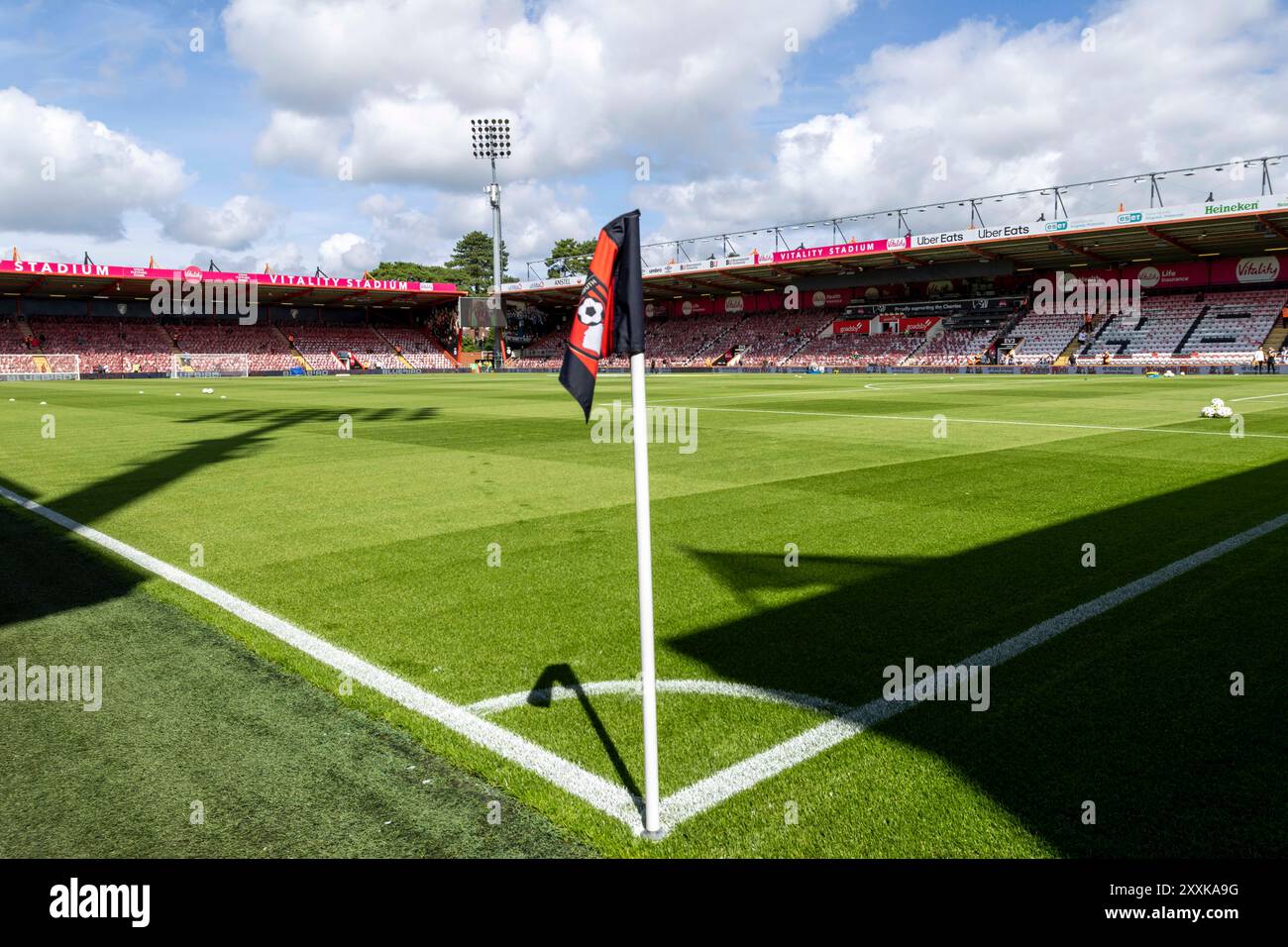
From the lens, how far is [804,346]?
72.0 m

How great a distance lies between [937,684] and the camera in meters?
4.62

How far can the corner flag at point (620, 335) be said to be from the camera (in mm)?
3352

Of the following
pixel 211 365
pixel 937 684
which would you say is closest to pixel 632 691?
pixel 937 684

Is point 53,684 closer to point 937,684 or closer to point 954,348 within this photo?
point 937,684

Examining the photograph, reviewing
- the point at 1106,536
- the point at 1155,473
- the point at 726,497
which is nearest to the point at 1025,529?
the point at 1106,536

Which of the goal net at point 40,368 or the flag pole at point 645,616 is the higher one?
the goal net at point 40,368

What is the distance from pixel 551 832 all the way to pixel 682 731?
1.02 metres

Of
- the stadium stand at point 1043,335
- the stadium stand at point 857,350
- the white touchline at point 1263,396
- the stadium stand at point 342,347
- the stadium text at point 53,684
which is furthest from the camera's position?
the stadium stand at point 342,347

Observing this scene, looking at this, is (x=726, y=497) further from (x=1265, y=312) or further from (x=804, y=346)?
(x=804, y=346)
